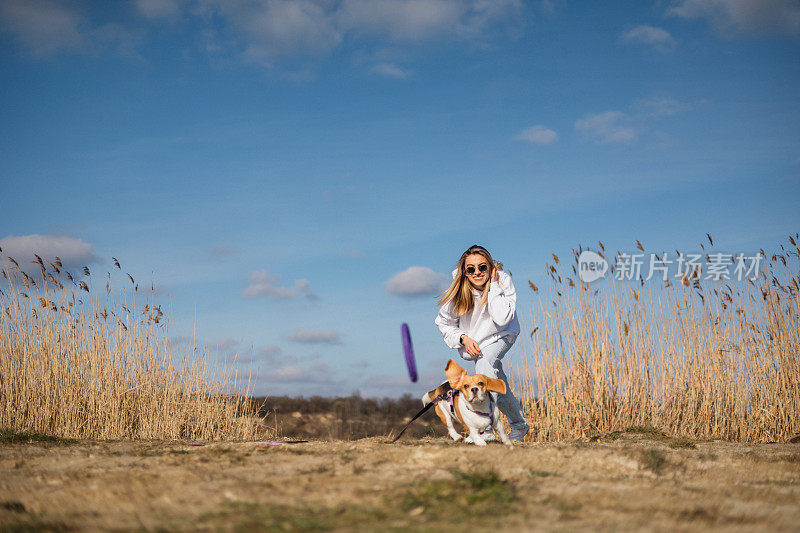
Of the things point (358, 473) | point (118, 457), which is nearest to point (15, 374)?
point (118, 457)

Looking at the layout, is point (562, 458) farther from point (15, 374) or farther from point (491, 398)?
point (15, 374)

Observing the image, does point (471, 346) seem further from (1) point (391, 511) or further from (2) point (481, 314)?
(1) point (391, 511)

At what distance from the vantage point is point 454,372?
423 cm

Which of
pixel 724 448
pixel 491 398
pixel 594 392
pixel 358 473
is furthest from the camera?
pixel 594 392

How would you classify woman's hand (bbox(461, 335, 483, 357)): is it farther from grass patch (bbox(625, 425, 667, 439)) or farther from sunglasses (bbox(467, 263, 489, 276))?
grass patch (bbox(625, 425, 667, 439))

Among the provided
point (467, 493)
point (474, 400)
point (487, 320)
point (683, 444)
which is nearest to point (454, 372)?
point (474, 400)

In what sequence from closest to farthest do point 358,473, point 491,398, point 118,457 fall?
point 358,473, point 118,457, point 491,398

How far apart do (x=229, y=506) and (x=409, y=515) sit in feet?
2.45

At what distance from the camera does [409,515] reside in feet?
7.99

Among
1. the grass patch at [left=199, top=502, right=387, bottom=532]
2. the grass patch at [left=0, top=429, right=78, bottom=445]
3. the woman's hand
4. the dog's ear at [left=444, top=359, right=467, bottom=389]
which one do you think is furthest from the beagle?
the grass patch at [left=0, top=429, right=78, bottom=445]

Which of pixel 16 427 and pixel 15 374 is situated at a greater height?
pixel 15 374

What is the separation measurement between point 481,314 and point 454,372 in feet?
2.30

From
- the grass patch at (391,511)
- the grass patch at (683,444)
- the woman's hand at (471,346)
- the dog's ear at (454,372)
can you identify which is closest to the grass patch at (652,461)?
the grass patch at (391,511)

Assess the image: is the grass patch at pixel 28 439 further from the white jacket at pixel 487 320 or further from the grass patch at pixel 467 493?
the grass patch at pixel 467 493
